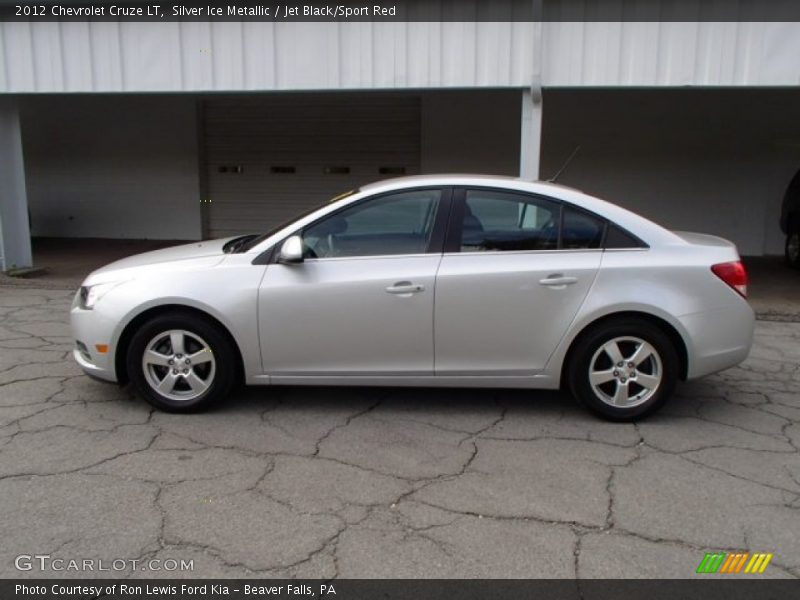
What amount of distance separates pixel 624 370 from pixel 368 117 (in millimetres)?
9260

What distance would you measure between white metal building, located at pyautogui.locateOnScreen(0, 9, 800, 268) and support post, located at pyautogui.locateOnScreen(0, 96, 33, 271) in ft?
0.08

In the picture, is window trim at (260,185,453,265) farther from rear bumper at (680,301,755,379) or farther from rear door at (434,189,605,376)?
rear bumper at (680,301,755,379)

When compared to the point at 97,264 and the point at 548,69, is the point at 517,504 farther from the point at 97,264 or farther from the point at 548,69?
the point at 97,264

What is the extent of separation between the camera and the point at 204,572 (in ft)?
9.32

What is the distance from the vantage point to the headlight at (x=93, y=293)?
450cm

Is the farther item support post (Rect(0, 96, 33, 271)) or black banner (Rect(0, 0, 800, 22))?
support post (Rect(0, 96, 33, 271))

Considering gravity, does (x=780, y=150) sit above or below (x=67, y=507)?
above

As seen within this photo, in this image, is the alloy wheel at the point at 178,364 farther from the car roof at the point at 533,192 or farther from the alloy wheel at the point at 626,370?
the alloy wheel at the point at 626,370

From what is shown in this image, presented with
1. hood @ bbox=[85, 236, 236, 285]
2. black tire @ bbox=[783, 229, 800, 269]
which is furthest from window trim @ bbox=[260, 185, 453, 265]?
black tire @ bbox=[783, 229, 800, 269]

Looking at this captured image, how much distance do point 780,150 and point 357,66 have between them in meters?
7.70

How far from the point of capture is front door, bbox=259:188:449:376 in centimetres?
434

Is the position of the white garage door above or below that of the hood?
above

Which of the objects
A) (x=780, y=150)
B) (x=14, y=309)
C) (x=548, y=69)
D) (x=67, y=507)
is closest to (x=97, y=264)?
(x=14, y=309)
